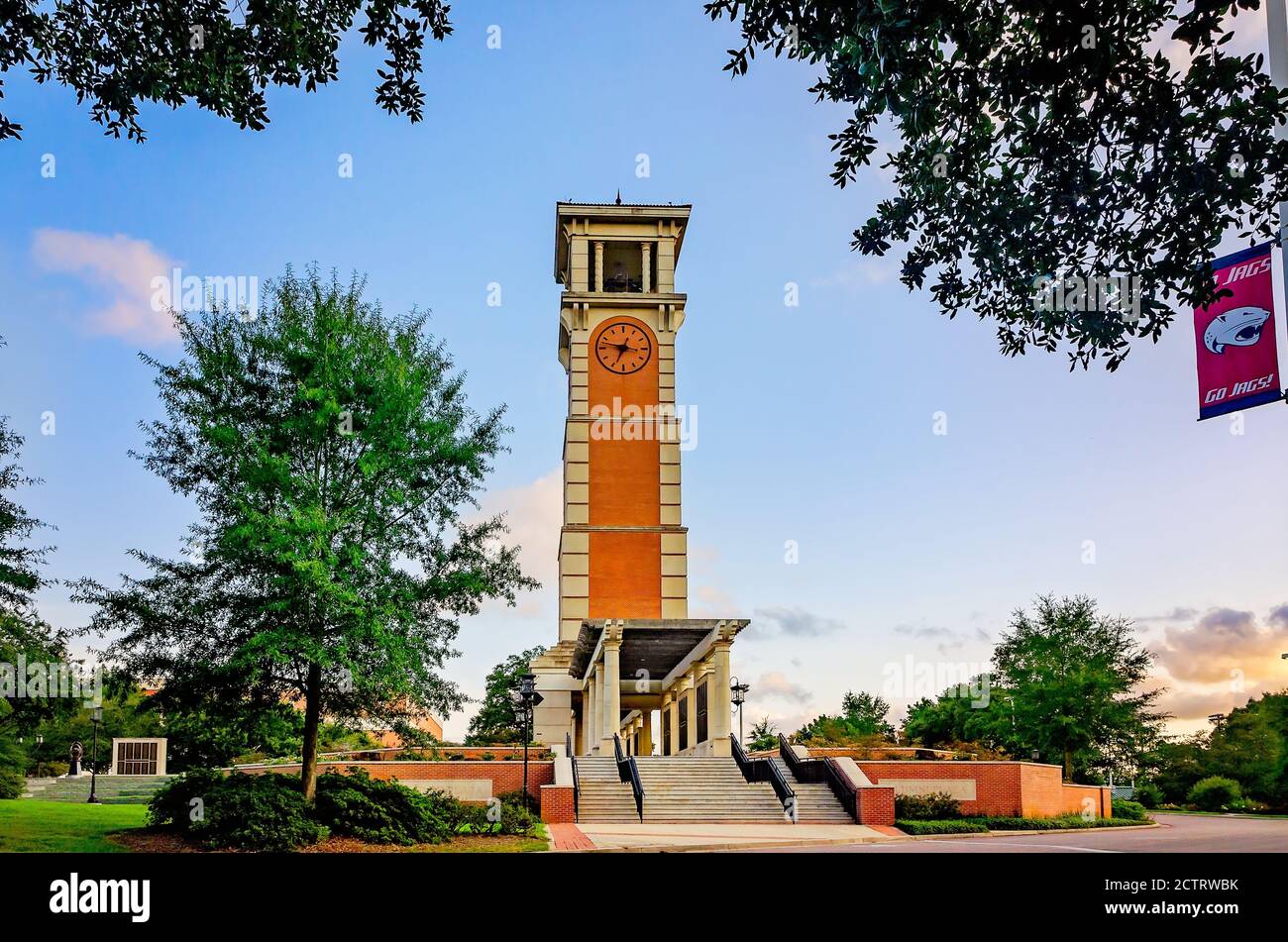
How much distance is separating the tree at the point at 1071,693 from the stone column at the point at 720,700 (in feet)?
45.7

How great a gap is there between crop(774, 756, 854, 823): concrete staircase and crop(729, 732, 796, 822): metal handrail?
298 millimetres

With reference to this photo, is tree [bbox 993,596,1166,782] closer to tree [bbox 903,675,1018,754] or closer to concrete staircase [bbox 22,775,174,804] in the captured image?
tree [bbox 903,675,1018,754]

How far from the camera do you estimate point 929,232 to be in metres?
11.4

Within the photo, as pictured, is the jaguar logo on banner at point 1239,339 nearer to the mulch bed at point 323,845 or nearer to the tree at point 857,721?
the mulch bed at point 323,845

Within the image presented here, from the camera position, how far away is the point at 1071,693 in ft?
127

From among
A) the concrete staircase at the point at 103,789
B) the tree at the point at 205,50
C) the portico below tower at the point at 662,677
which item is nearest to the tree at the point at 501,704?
the portico below tower at the point at 662,677

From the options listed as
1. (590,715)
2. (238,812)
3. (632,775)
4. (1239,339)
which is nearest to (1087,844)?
(632,775)

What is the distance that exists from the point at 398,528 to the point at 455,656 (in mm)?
2625

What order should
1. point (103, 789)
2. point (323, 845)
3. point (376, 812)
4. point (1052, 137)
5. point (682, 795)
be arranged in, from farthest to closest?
point (103, 789) < point (682, 795) < point (376, 812) < point (323, 845) < point (1052, 137)

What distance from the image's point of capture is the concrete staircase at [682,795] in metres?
25.7

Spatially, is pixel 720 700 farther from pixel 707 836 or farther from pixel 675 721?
pixel 675 721

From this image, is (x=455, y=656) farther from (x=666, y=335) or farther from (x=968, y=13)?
(x=666, y=335)

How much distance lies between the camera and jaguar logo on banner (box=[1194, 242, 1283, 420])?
11047 mm

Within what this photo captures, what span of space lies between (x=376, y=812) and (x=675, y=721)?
→ 24891 mm
